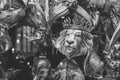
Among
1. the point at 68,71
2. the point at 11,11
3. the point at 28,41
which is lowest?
the point at 68,71

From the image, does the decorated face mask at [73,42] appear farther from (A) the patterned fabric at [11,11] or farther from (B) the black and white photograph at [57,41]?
(A) the patterned fabric at [11,11]

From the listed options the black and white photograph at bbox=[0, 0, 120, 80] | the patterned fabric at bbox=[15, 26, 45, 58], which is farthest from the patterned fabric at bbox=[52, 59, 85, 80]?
the patterned fabric at bbox=[15, 26, 45, 58]

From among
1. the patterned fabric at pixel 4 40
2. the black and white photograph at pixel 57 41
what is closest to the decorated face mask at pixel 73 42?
the black and white photograph at pixel 57 41

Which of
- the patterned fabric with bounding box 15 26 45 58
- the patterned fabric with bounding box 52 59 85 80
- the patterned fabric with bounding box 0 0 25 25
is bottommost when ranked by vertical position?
the patterned fabric with bounding box 52 59 85 80

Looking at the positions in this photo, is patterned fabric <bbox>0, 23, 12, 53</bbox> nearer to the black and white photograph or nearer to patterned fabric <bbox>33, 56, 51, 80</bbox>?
the black and white photograph

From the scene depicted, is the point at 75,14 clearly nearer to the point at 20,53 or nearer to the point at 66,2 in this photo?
the point at 66,2

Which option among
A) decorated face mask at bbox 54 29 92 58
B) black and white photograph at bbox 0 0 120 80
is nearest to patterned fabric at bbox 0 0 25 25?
black and white photograph at bbox 0 0 120 80

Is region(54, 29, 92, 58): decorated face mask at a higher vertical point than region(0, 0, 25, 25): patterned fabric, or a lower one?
lower

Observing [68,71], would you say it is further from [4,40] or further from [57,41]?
[4,40]

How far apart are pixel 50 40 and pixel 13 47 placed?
0.20m

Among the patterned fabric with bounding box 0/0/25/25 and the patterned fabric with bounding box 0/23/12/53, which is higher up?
the patterned fabric with bounding box 0/0/25/25

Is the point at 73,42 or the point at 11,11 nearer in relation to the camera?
the point at 73,42

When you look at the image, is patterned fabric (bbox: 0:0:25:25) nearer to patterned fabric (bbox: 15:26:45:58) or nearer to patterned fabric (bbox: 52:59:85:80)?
patterned fabric (bbox: 15:26:45:58)

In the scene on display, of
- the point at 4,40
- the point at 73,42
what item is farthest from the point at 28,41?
the point at 73,42
